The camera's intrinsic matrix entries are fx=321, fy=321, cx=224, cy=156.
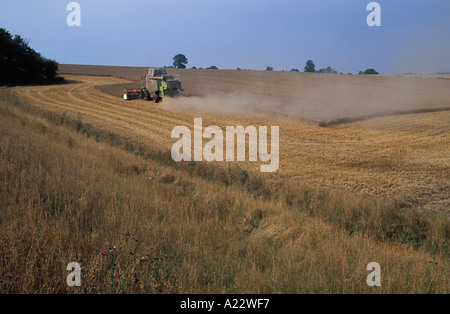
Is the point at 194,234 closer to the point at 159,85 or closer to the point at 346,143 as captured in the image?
the point at 346,143

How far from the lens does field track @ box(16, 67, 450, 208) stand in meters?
9.00

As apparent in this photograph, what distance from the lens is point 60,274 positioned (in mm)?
3320

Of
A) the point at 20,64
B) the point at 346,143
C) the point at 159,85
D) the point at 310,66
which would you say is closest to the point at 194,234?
the point at 346,143

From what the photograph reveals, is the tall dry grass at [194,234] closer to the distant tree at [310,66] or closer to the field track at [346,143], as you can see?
the field track at [346,143]

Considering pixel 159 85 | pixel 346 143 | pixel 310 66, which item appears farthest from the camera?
pixel 310 66

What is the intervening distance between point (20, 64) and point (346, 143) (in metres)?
41.7

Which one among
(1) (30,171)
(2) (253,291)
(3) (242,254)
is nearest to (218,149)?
(1) (30,171)

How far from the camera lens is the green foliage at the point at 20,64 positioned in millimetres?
38656

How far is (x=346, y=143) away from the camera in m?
13.6

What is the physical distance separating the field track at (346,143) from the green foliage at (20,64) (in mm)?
19721

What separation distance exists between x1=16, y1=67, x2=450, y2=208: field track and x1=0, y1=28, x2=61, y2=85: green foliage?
19.7 meters

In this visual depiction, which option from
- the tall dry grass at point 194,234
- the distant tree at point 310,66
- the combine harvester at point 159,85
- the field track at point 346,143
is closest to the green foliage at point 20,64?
the field track at point 346,143

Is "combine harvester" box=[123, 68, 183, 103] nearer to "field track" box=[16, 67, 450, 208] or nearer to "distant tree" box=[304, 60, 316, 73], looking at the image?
"field track" box=[16, 67, 450, 208]
